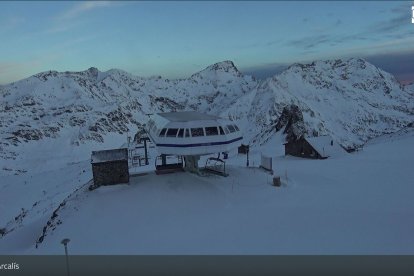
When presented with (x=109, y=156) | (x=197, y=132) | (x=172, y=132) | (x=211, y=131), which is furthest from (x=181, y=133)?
(x=109, y=156)

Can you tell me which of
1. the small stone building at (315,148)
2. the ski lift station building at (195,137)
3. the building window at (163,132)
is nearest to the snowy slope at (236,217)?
the ski lift station building at (195,137)

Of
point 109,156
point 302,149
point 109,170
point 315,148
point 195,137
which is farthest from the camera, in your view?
point 302,149

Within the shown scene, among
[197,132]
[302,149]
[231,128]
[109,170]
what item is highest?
[197,132]

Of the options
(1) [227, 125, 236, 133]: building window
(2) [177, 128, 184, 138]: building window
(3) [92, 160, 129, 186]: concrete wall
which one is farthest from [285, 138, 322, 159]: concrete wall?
(3) [92, 160, 129, 186]: concrete wall

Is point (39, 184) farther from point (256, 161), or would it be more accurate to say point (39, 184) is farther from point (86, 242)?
point (86, 242)

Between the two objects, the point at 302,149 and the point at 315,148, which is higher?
the point at 315,148

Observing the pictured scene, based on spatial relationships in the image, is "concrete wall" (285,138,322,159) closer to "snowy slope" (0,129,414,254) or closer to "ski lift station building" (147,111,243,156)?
"snowy slope" (0,129,414,254)

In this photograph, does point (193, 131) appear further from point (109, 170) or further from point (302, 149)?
point (302, 149)
